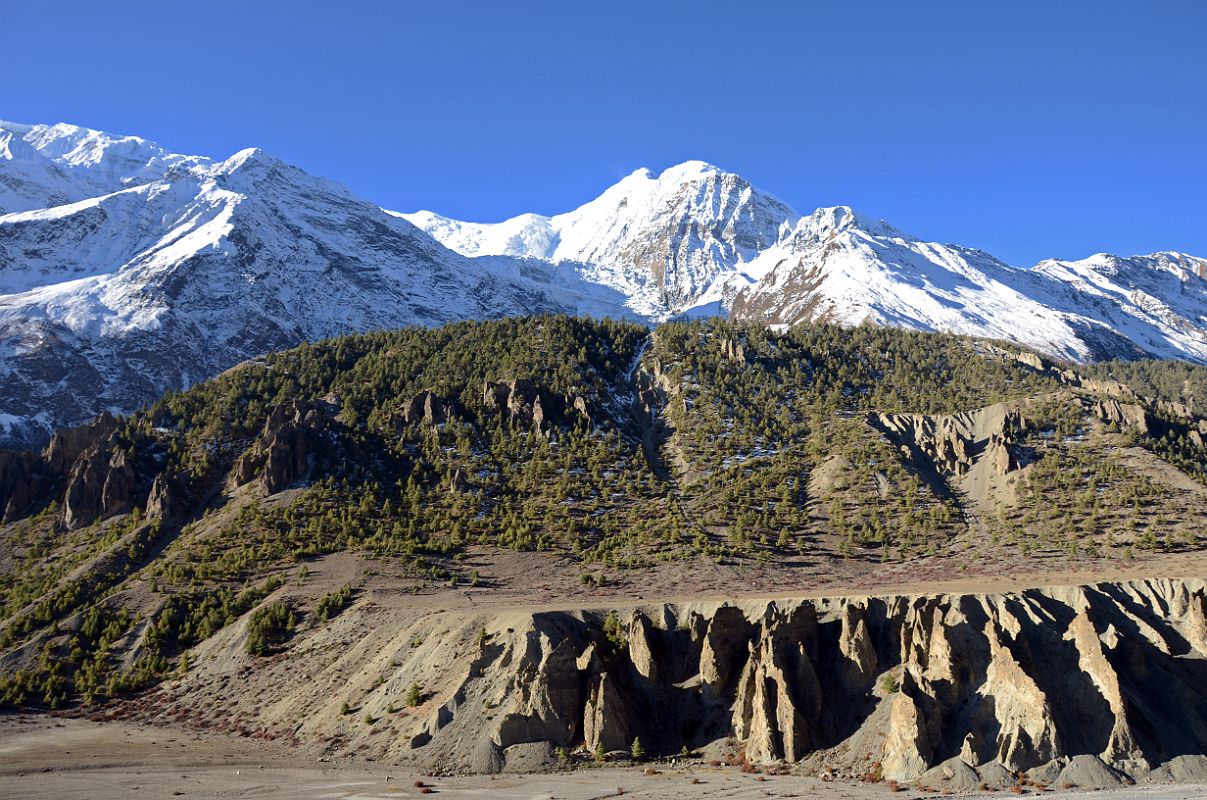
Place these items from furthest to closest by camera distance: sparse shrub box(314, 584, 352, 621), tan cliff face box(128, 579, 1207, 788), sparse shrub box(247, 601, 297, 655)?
sparse shrub box(314, 584, 352, 621), sparse shrub box(247, 601, 297, 655), tan cliff face box(128, 579, 1207, 788)

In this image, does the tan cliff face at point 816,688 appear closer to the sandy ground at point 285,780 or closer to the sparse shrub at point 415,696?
the sparse shrub at point 415,696

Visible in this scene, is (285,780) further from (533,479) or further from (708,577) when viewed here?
(533,479)

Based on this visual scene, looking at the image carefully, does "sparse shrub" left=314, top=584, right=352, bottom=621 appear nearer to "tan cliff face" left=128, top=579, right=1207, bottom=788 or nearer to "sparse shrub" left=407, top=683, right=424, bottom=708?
"tan cliff face" left=128, top=579, right=1207, bottom=788

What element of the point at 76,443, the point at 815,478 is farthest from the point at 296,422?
the point at 815,478

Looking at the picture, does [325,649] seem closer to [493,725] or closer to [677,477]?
[493,725]

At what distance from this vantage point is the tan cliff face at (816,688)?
199 feet

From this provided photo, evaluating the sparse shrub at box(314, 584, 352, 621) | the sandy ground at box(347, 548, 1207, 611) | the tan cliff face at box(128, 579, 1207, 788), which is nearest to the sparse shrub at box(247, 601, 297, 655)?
the sparse shrub at box(314, 584, 352, 621)

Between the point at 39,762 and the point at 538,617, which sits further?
the point at 538,617

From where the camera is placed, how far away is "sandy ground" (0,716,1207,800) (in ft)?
189

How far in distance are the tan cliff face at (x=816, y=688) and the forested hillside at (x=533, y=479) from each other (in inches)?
1003

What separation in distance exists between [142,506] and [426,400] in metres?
45.8

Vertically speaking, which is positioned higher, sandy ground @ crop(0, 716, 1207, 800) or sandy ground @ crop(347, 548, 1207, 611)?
sandy ground @ crop(347, 548, 1207, 611)

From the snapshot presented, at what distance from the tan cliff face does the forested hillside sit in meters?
25.5

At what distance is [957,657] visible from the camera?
2586 inches
